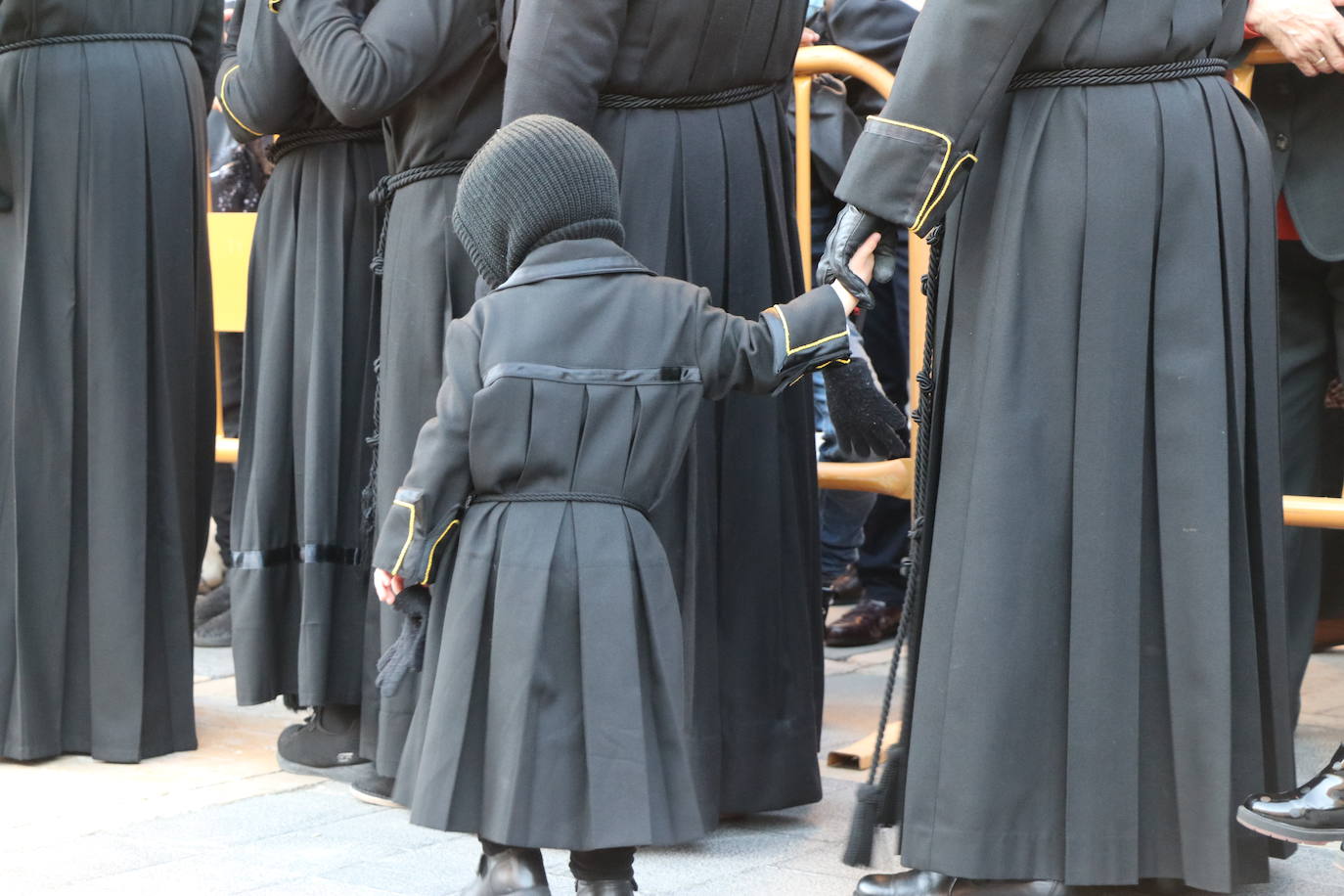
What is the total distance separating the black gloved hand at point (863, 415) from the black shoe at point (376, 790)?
1.38 metres

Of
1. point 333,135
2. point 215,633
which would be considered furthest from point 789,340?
point 215,633

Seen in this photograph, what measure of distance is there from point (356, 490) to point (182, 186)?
0.95 metres

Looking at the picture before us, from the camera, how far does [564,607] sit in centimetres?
310

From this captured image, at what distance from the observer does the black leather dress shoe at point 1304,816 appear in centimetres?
306

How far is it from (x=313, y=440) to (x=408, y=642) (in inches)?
50.0

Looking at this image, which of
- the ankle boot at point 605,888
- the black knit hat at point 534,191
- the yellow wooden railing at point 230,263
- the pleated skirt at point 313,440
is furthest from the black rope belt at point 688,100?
the yellow wooden railing at point 230,263

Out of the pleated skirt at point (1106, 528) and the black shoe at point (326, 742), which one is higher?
the pleated skirt at point (1106, 528)

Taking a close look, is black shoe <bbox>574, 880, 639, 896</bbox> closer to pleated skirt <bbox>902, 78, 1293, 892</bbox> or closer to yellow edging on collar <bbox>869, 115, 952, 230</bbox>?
pleated skirt <bbox>902, 78, 1293, 892</bbox>

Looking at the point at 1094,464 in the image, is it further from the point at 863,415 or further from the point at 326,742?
the point at 326,742

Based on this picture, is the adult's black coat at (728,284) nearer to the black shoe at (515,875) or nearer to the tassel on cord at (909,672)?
the tassel on cord at (909,672)

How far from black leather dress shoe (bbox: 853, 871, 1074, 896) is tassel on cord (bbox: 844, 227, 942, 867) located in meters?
0.06

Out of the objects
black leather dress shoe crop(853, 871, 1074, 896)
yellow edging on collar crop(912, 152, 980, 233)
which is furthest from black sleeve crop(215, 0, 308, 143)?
black leather dress shoe crop(853, 871, 1074, 896)

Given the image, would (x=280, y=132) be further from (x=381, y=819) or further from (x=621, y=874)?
(x=621, y=874)

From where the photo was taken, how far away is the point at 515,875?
10.5 feet
